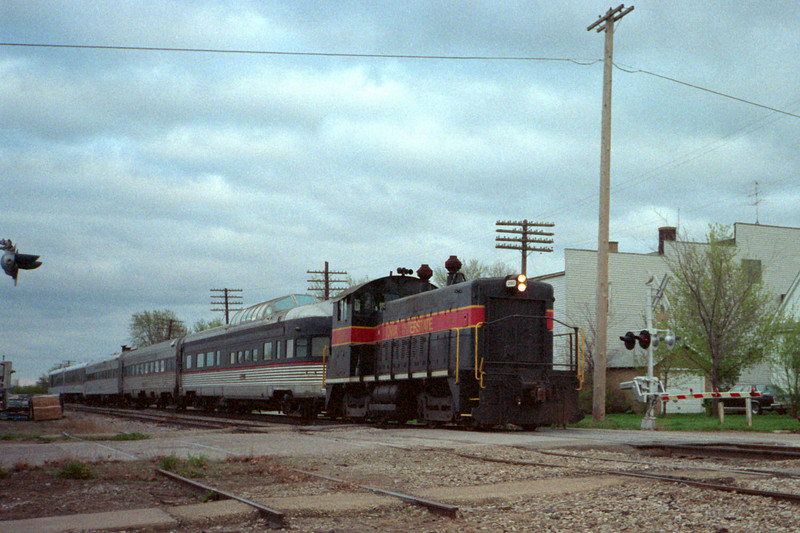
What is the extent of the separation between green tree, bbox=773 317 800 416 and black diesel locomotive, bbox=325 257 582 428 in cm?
1180

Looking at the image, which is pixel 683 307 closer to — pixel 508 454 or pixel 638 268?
pixel 638 268

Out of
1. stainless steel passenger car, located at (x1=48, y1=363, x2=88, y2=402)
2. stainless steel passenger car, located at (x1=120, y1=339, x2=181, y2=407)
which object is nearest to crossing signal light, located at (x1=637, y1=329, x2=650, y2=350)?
stainless steel passenger car, located at (x1=120, y1=339, x2=181, y2=407)

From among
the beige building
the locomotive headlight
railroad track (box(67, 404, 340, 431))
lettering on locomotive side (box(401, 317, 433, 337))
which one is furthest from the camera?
the beige building

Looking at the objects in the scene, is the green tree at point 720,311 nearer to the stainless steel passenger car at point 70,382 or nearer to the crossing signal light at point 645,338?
the crossing signal light at point 645,338

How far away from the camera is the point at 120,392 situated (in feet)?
156

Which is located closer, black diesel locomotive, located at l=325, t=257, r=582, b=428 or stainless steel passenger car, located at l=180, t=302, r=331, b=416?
black diesel locomotive, located at l=325, t=257, r=582, b=428

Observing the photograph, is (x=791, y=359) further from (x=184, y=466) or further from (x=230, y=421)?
(x=184, y=466)

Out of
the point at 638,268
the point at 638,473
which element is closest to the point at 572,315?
the point at 638,268

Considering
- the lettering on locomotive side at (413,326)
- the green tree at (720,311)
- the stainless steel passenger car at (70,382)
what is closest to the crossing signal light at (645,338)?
the lettering on locomotive side at (413,326)

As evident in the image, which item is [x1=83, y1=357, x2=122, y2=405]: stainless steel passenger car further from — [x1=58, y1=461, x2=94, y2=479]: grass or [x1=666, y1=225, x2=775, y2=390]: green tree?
[x1=58, y1=461, x2=94, y2=479]: grass

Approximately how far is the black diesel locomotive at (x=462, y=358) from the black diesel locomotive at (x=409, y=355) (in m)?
0.03

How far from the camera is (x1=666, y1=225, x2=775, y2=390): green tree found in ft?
85.5

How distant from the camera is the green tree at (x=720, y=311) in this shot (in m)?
26.0

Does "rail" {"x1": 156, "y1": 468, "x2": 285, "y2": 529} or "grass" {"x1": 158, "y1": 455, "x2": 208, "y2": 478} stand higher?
"rail" {"x1": 156, "y1": 468, "x2": 285, "y2": 529}
